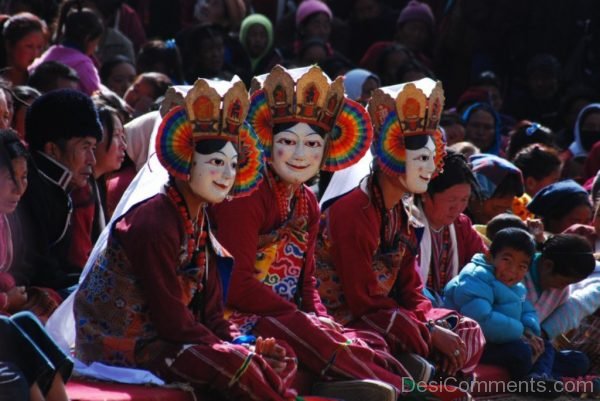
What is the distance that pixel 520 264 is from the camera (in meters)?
7.11

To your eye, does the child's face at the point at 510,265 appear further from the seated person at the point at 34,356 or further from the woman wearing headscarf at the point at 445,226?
the seated person at the point at 34,356

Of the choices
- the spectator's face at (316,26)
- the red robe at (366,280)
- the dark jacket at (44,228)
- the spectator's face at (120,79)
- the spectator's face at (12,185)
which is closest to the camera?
the spectator's face at (12,185)

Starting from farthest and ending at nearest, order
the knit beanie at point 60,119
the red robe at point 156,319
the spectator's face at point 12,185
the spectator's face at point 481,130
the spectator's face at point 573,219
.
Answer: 1. the spectator's face at point 481,130
2. the spectator's face at point 573,219
3. the knit beanie at point 60,119
4. the spectator's face at point 12,185
5. the red robe at point 156,319

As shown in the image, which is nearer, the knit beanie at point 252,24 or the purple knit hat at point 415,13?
the knit beanie at point 252,24

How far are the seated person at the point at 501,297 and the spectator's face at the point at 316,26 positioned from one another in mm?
4475

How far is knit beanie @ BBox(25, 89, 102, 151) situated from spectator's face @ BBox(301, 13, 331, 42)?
5.28 meters

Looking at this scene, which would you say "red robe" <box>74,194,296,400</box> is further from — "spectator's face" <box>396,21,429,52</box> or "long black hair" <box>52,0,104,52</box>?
"spectator's face" <box>396,21,429,52</box>

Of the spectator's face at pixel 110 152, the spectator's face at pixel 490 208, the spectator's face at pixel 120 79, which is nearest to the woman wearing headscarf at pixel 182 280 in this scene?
the spectator's face at pixel 110 152

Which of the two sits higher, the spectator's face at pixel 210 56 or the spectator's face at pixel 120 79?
the spectator's face at pixel 210 56

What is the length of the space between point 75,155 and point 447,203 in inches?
80.8

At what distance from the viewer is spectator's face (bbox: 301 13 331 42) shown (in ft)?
37.2

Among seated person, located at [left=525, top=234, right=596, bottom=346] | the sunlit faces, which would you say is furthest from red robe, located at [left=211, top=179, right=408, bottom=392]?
seated person, located at [left=525, top=234, right=596, bottom=346]

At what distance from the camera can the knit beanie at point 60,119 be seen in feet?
20.2

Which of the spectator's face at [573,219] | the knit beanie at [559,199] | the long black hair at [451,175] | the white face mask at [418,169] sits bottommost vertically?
the spectator's face at [573,219]
